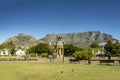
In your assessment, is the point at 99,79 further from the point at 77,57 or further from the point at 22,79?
the point at 77,57

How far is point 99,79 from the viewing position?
17.8 metres

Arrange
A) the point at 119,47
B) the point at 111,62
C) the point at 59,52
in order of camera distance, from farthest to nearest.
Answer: the point at 119,47, the point at 59,52, the point at 111,62

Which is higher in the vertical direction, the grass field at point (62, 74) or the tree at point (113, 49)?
the tree at point (113, 49)

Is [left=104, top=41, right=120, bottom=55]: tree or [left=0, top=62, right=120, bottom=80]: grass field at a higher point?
[left=104, top=41, right=120, bottom=55]: tree

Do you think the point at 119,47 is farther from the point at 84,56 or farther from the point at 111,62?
the point at 111,62

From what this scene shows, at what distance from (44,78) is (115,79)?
211 inches

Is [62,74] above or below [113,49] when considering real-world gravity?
below

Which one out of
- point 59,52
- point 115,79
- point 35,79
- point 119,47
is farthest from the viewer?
point 119,47

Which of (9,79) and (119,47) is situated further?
(119,47)

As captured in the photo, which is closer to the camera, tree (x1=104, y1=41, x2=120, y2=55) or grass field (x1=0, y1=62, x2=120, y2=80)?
grass field (x1=0, y1=62, x2=120, y2=80)

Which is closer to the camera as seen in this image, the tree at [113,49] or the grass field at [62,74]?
the grass field at [62,74]

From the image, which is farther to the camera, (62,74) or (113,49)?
(113,49)

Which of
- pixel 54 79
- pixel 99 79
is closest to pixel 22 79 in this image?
pixel 54 79

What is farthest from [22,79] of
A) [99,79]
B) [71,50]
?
[71,50]
